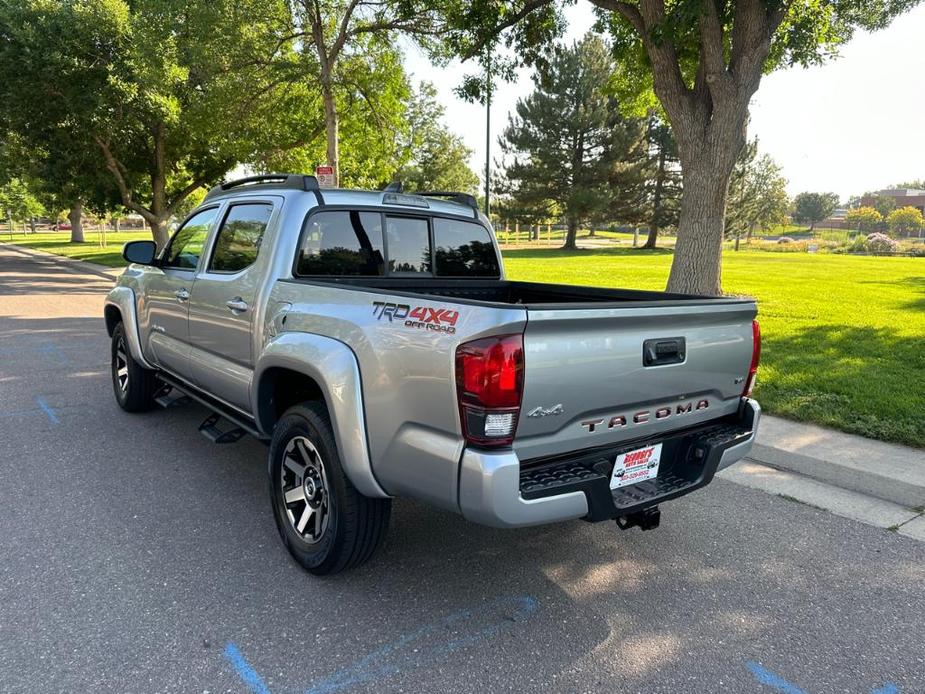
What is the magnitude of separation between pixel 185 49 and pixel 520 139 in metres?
29.6

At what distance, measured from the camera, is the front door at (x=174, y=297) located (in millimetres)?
4297

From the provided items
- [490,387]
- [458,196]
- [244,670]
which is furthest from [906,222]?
[244,670]

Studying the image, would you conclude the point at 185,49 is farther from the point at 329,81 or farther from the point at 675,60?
the point at 675,60

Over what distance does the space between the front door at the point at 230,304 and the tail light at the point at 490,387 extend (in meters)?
1.73

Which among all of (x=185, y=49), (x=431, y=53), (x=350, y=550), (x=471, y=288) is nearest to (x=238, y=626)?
(x=350, y=550)

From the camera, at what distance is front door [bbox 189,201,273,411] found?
354 cm

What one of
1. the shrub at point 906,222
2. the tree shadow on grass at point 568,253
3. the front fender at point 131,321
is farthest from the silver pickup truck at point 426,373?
the shrub at point 906,222

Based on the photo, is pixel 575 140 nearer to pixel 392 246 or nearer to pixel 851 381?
pixel 851 381

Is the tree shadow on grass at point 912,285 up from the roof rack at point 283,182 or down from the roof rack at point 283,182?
down

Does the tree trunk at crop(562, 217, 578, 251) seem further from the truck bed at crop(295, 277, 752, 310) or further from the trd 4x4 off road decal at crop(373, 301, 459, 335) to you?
the trd 4x4 off road decal at crop(373, 301, 459, 335)

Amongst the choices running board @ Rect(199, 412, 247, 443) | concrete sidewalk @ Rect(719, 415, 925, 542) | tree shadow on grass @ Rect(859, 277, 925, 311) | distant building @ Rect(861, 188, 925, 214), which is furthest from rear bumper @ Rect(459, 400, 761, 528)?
distant building @ Rect(861, 188, 925, 214)

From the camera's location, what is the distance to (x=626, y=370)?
2553 mm

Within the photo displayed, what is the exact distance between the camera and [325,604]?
9.09ft

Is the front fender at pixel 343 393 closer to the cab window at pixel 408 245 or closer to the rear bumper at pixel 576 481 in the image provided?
the rear bumper at pixel 576 481
